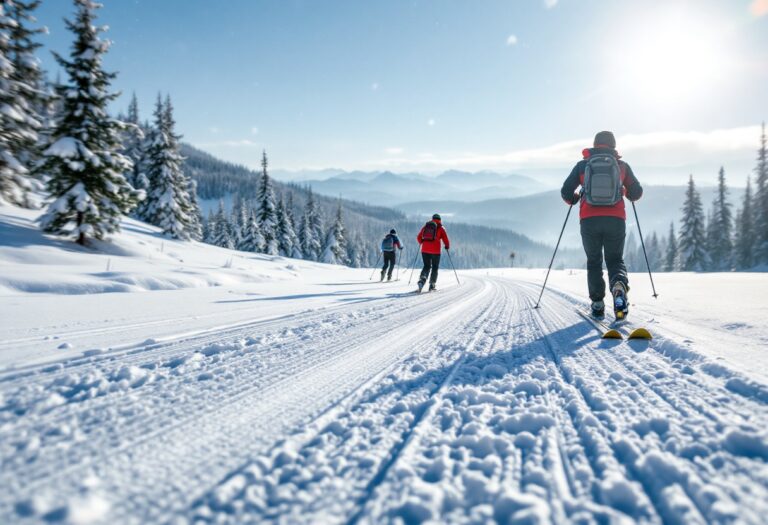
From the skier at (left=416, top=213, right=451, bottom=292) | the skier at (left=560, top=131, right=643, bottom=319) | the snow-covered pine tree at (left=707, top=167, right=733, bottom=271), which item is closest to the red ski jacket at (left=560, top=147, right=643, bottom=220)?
the skier at (left=560, top=131, right=643, bottom=319)

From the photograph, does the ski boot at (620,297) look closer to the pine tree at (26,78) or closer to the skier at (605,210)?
the skier at (605,210)

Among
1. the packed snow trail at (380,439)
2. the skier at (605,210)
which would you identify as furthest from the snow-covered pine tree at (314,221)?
the packed snow trail at (380,439)

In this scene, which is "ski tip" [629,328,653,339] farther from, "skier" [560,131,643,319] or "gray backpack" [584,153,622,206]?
"gray backpack" [584,153,622,206]

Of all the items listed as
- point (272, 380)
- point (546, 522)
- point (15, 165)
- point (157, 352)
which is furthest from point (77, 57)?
point (546, 522)

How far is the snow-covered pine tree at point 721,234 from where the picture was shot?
4316 centimetres

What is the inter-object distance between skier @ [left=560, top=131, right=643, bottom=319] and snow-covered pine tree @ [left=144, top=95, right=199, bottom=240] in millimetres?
28312

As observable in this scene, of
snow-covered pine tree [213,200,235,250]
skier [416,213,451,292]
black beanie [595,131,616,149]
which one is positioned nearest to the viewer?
black beanie [595,131,616,149]

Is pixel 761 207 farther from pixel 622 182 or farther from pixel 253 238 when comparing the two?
pixel 253 238

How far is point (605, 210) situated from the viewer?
4.77 m

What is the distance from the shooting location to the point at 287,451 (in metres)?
1.66

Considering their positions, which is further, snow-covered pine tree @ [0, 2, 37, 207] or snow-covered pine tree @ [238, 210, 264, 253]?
snow-covered pine tree @ [238, 210, 264, 253]

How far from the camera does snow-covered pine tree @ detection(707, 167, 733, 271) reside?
43156mm

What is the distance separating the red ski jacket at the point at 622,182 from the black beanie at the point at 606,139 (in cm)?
12

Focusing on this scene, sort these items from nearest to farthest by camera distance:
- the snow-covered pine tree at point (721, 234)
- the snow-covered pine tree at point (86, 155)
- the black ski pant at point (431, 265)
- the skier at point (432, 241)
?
the black ski pant at point (431, 265) < the skier at point (432, 241) < the snow-covered pine tree at point (86, 155) < the snow-covered pine tree at point (721, 234)
